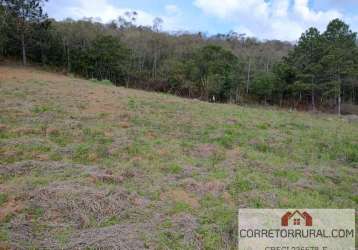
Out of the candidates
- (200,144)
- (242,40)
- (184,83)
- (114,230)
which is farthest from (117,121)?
(242,40)

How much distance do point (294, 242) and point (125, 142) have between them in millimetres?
4031

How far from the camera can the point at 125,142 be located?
6195 mm

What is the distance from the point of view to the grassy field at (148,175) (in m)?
3.13

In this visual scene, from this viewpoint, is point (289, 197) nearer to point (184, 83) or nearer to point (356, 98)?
point (184, 83)

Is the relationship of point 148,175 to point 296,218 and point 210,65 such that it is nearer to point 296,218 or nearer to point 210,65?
point 296,218

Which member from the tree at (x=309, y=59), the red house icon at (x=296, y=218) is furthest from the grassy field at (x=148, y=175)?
the tree at (x=309, y=59)

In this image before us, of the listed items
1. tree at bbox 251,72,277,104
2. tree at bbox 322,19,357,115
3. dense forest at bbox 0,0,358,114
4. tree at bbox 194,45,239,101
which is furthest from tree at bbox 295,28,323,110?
tree at bbox 194,45,239,101

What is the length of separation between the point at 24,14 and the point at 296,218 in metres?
24.4

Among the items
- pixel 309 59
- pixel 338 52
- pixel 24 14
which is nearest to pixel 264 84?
pixel 309 59

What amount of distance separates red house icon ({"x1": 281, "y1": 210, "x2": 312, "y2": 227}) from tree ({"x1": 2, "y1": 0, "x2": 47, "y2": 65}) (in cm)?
2278

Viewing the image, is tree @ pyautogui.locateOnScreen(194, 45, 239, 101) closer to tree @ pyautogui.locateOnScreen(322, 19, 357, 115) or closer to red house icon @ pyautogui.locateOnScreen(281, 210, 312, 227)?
tree @ pyautogui.locateOnScreen(322, 19, 357, 115)

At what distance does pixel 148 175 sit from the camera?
15.2 ft

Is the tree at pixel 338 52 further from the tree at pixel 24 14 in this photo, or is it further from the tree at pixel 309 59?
the tree at pixel 24 14

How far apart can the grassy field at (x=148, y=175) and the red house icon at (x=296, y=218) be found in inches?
10.9
